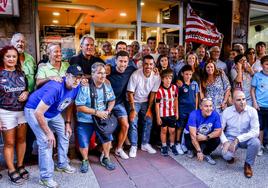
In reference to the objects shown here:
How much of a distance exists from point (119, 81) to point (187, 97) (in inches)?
44.6

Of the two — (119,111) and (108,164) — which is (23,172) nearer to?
(108,164)

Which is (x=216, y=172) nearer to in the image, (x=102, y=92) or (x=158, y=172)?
(x=158, y=172)

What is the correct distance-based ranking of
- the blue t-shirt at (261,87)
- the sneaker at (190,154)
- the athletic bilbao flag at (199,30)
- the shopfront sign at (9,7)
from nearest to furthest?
the sneaker at (190,154), the blue t-shirt at (261,87), the shopfront sign at (9,7), the athletic bilbao flag at (199,30)

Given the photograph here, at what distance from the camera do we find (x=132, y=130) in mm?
3850

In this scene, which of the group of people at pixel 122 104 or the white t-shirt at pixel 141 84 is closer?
the group of people at pixel 122 104

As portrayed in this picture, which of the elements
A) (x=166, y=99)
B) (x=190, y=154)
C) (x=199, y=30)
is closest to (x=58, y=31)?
(x=199, y=30)

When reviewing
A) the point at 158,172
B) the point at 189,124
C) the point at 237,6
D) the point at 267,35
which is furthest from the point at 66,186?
the point at 267,35

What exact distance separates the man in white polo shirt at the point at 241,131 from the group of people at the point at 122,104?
0.01 m

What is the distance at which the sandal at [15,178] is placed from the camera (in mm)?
2934

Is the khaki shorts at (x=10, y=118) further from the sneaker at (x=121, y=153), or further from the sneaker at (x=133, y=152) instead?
the sneaker at (x=133, y=152)

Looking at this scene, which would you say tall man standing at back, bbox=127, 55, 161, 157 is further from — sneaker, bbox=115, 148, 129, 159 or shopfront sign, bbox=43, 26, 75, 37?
shopfront sign, bbox=43, 26, 75, 37

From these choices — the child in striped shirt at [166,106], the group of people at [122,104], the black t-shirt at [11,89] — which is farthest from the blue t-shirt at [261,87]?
the black t-shirt at [11,89]

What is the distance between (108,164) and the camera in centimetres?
341

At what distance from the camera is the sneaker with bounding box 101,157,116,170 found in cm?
338
